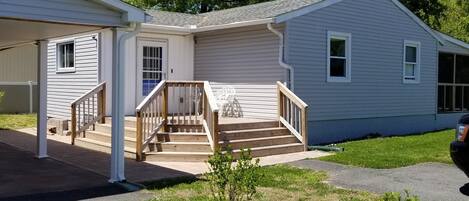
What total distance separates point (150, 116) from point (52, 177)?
8.86 feet

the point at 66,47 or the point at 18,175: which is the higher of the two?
the point at 66,47

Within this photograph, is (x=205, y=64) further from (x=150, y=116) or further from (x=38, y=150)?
(x=38, y=150)

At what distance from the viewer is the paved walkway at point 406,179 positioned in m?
7.81

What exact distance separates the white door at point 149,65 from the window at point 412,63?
7.42m

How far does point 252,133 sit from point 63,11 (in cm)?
549

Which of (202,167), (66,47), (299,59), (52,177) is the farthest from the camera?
(66,47)

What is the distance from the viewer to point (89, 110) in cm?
1387

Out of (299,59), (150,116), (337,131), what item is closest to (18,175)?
(150,116)

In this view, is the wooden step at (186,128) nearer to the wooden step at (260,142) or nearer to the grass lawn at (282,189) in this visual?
the wooden step at (260,142)

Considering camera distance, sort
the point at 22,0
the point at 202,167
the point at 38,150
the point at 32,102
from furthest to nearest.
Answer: the point at 32,102
the point at 38,150
the point at 202,167
the point at 22,0

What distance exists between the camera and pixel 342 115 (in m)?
14.4

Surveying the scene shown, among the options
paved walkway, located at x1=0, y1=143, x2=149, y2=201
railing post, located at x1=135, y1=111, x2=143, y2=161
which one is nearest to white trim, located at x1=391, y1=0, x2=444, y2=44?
railing post, located at x1=135, y1=111, x2=143, y2=161

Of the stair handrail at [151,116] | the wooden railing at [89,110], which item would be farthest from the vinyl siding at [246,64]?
the wooden railing at [89,110]

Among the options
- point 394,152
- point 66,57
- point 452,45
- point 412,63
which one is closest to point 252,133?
point 394,152
